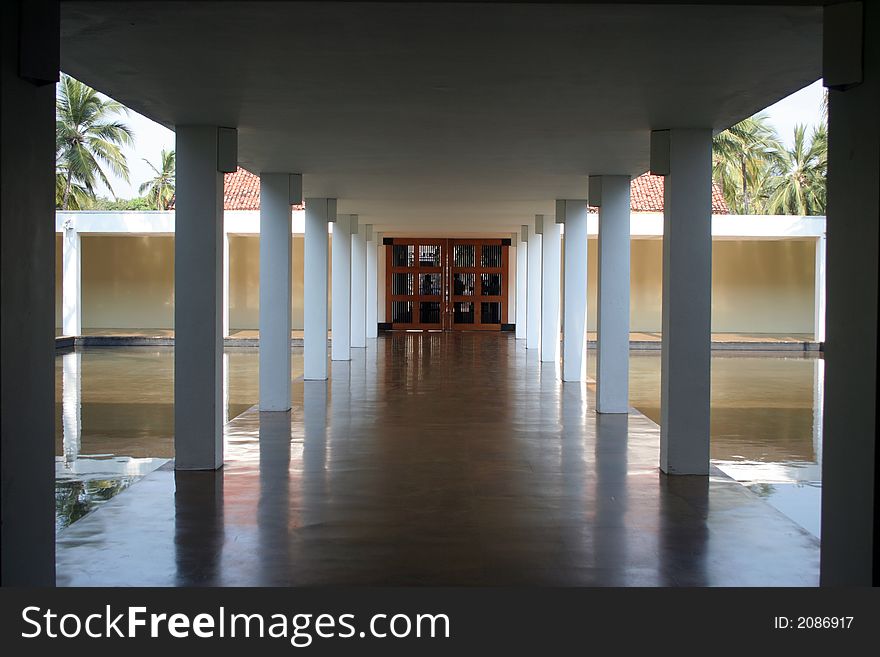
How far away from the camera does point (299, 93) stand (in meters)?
7.60

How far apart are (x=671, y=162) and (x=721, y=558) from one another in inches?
175

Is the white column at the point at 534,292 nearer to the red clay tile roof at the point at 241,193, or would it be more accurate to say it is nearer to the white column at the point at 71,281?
the red clay tile roof at the point at 241,193

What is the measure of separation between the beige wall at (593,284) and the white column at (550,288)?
9.62 m

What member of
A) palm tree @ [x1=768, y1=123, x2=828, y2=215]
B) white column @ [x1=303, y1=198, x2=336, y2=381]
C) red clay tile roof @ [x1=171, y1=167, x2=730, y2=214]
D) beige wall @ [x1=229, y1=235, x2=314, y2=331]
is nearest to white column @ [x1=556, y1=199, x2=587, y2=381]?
white column @ [x1=303, y1=198, x2=336, y2=381]

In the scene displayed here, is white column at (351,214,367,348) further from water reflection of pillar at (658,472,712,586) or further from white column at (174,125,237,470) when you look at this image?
water reflection of pillar at (658,472,712,586)

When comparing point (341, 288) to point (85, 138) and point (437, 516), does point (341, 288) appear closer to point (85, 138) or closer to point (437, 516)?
point (437, 516)

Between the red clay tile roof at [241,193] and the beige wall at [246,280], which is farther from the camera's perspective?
the beige wall at [246,280]

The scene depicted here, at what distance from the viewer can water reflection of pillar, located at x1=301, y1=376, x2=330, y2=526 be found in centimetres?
761

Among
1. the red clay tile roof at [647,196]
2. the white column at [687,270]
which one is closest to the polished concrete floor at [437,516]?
the white column at [687,270]

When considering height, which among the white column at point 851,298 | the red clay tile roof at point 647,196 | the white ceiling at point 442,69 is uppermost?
the red clay tile roof at point 647,196

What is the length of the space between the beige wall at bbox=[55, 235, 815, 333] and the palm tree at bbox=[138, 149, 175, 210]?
1472 cm

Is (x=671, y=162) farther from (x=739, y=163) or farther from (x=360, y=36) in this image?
(x=739, y=163)

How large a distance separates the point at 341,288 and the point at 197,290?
1098 centimetres

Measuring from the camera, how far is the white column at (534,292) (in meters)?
23.9
